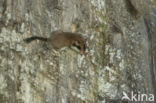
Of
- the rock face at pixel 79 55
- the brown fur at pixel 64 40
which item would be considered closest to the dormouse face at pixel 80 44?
the brown fur at pixel 64 40

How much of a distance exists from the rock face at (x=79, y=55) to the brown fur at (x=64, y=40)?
0.08m

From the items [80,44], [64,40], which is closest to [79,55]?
[80,44]

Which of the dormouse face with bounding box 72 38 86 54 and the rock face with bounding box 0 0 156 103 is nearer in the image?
the rock face with bounding box 0 0 156 103

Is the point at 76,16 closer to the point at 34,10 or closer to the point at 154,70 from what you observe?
the point at 34,10

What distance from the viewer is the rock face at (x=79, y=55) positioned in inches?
174

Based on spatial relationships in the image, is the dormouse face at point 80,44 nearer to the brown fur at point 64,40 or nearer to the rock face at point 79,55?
the brown fur at point 64,40

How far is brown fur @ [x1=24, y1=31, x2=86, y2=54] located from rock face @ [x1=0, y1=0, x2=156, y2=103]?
0.08 metres

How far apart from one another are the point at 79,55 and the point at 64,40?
1.14 ft

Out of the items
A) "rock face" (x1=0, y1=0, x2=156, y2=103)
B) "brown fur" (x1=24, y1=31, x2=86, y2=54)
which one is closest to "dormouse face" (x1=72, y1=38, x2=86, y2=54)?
"brown fur" (x1=24, y1=31, x2=86, y2=54)

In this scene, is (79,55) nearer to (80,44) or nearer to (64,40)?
(80,44)

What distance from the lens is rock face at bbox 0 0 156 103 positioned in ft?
14.5

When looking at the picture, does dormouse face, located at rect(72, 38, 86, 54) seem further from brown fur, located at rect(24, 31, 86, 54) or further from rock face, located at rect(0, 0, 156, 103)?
rock face, located at rect(0, 0, 156, 103)

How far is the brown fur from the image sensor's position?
180 inches

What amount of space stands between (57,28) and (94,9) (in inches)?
29.9
